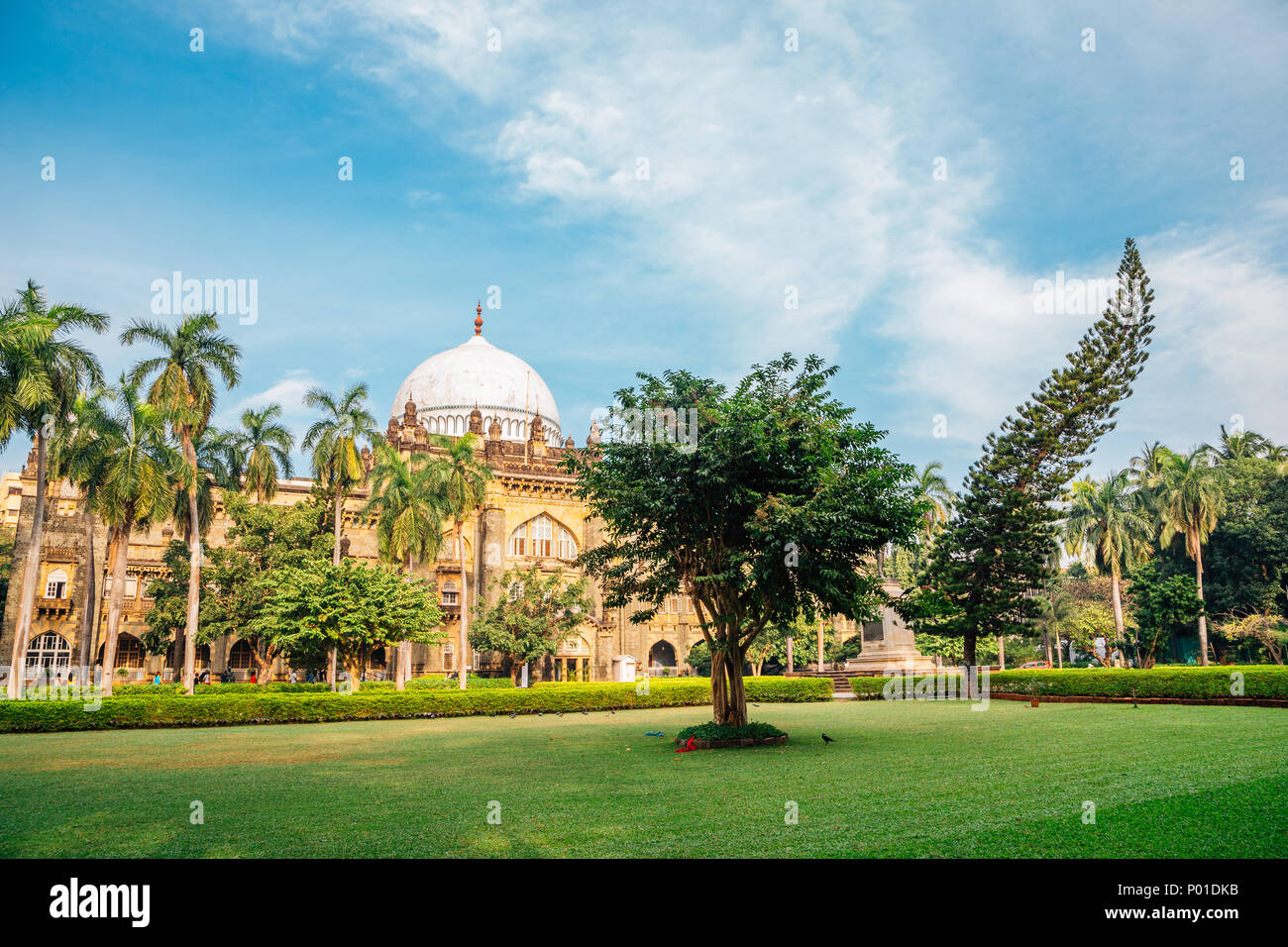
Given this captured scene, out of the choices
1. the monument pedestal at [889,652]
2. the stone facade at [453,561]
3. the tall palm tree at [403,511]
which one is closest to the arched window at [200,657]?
the stone facade at [453,561]

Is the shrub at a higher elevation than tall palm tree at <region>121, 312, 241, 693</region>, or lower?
lower

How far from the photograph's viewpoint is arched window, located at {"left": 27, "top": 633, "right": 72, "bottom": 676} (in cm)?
4156

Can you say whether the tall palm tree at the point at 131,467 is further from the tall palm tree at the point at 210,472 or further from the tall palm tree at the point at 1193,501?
the tall palm tree at the point at 1193,501

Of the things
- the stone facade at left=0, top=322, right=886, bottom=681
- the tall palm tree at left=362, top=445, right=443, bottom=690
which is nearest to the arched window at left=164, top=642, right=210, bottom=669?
the stone facade at left=0, top=322, right=886, bottom=681

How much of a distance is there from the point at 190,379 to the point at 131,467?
10.9 feet

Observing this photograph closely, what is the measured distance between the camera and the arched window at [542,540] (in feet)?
167

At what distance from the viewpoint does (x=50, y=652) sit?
4228 cm

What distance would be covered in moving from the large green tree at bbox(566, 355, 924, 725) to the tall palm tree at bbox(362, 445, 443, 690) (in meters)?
19.0

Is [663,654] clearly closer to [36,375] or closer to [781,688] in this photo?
[781,688]

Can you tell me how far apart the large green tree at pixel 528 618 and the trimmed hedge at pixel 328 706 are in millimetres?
9547

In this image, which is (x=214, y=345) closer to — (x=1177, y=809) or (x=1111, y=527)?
(x=1177, y=809)

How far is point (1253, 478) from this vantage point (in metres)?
47.1

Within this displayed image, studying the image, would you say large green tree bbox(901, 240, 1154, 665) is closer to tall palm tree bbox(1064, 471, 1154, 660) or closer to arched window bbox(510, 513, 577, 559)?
tall palm tree bbox(1064, 471, 1154, 660)

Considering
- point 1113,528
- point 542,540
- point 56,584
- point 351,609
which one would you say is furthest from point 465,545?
point 1113,528
